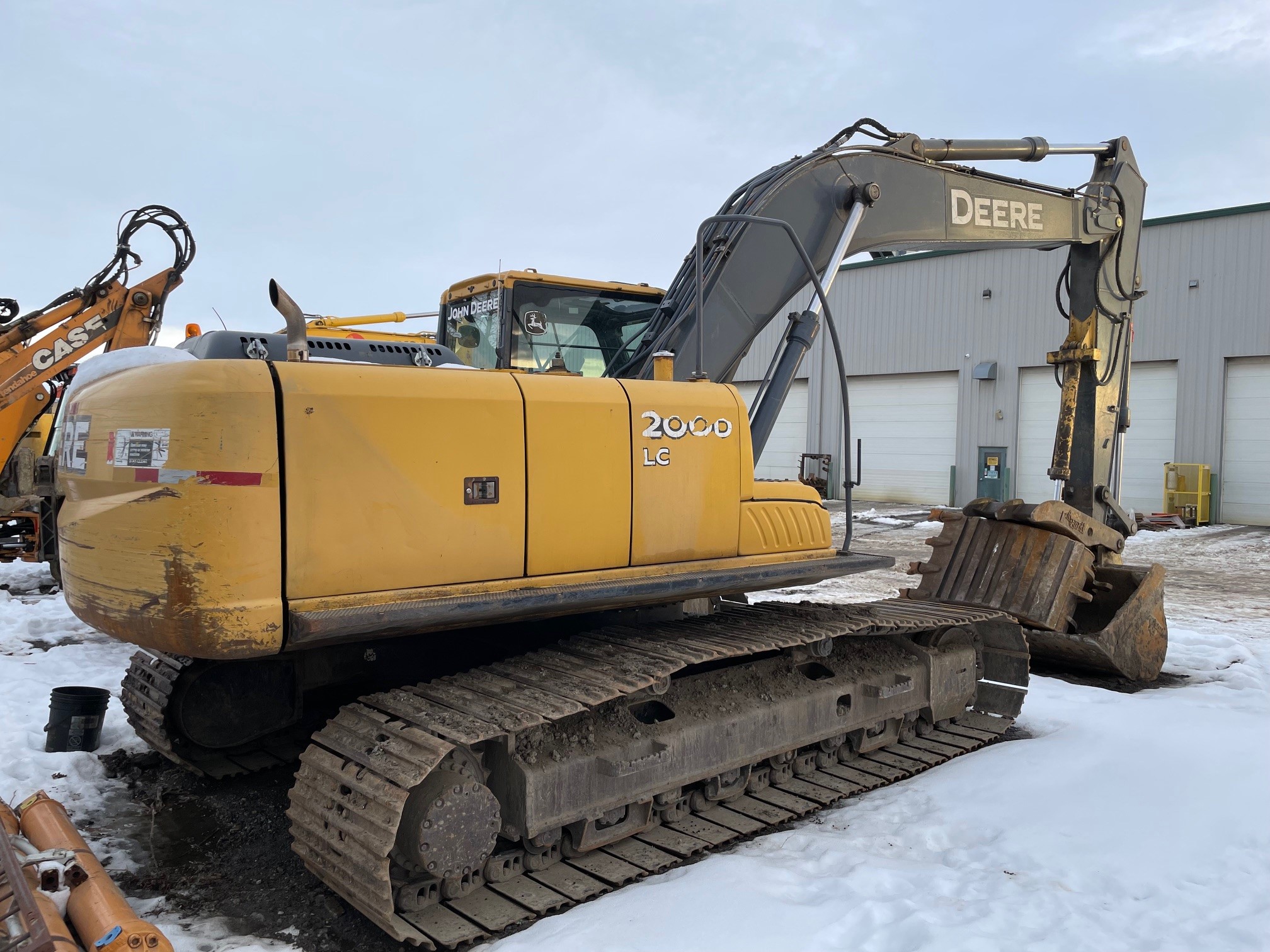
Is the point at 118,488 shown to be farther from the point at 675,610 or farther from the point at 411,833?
the point at 675,610

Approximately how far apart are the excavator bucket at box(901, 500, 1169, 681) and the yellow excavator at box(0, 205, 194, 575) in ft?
28.6

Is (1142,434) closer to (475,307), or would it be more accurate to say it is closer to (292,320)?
(475,307)

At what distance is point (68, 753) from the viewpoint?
505cm

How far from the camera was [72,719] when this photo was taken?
5105 mm

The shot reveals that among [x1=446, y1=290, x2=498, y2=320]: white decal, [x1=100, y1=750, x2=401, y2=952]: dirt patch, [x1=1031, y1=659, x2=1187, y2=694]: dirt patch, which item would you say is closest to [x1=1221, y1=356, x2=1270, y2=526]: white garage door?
[x1=1031, y1=659, x2=1187, y2=694]: dirt patch

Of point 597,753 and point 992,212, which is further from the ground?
point 992,212

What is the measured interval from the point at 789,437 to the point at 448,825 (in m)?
23.6

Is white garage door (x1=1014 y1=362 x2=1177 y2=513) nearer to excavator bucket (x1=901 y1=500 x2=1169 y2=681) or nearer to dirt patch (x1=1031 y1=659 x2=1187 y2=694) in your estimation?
excavator bucket (x1=901 y1=500 x2=1169 y2=681)

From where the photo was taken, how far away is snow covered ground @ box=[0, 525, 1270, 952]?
3264mm

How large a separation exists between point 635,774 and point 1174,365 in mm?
18889

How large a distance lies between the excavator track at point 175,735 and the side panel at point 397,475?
1.95 metres

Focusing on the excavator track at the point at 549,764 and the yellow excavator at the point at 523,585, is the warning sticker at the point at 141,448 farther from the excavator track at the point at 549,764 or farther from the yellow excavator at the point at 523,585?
the excavator track at the point at 549,764

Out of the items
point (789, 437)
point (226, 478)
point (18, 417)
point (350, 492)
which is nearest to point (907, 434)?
point (789, 437)

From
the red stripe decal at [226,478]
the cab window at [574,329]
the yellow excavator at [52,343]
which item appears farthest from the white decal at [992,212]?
the yellow excavator at [52,343]
